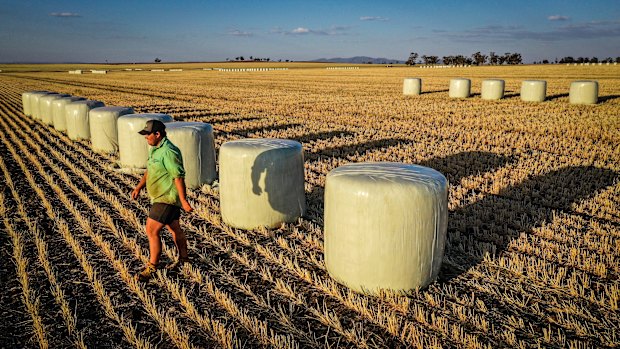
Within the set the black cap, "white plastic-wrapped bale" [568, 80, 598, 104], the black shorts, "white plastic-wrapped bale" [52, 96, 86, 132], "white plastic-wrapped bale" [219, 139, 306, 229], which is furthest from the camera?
"white plastic-wrapped bale" [568, 80, 598, 104]

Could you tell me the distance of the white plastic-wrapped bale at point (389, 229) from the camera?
4.15 m

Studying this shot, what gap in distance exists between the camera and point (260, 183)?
19.2 feet

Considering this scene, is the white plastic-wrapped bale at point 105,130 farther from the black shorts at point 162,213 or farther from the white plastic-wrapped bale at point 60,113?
the black shorts at point 162,213

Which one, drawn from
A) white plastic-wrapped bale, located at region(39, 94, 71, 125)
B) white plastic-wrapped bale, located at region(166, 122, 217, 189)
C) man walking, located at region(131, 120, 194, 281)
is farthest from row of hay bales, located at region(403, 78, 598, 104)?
man walking, located at region(131, 120, 194, 281)

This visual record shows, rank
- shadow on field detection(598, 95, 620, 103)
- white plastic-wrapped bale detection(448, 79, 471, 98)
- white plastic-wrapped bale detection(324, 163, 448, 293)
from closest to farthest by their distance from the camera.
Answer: white plastic-wrapped bale detection(324, 163, 448, 293) < shadow on field detection(598, 95, 620, 103) < white plastic-wrapped bale detection(448, 79, 471, 98)

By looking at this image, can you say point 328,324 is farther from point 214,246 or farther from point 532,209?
point 532,209

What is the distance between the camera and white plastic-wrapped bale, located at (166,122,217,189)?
774cm

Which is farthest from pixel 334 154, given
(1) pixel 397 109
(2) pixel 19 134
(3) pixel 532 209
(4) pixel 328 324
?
(2) pixel 19 134

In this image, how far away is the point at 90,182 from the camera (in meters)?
8.32

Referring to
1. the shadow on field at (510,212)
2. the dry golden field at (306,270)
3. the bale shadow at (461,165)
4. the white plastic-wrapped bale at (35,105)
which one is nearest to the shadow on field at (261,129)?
the dry golden field at (306,270)

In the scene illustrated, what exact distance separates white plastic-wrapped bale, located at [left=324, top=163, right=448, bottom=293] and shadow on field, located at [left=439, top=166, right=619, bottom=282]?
1.87 ft

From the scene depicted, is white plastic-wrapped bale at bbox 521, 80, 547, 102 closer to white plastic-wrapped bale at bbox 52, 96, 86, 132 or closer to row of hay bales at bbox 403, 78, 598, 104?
row of hay bales at bbox 403, 78, 598, 104

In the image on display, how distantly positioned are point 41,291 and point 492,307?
4279mm

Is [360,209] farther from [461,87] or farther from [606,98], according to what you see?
[606,98]
